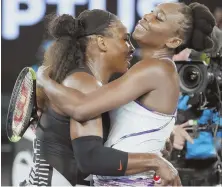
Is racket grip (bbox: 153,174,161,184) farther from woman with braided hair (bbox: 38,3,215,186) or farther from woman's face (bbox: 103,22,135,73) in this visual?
woman's face (bbox: 103,22,135,73)

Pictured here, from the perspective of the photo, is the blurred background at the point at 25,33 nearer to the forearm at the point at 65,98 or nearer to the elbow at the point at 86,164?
the forearm at the point at 65,98

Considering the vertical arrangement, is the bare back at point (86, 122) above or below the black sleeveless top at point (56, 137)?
above

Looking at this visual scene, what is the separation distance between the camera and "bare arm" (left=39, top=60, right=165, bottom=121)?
1.13 m

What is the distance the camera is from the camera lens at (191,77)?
80.1 inches

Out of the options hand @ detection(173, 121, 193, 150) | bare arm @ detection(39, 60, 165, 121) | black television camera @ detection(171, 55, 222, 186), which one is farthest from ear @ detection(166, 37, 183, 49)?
hand @ detection(173, 121, 193, 150)

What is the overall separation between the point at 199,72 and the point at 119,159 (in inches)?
39.2

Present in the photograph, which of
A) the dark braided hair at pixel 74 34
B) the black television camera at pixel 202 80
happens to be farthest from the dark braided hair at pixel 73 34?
the black television camera at pixel 202 80

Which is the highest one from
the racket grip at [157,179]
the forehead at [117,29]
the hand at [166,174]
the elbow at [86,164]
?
the forehead at [117,29]

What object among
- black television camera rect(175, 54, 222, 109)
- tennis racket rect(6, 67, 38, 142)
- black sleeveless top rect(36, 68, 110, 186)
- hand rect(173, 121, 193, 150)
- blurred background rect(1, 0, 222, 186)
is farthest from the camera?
blurred background rect(1, 0, 222, 186)

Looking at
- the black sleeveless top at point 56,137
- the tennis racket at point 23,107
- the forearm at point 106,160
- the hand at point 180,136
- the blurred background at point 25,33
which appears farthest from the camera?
the blurred background at point 25,33

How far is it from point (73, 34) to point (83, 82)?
0.18m

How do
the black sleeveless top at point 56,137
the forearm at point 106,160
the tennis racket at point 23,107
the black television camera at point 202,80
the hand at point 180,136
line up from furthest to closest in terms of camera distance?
the hand at point 180,136 < the black television camera at point 202,80 < the tennis racket at point 23,107 < the black sleeveless top at point 56,137 < the forearm at point 106,160

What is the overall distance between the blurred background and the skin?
0.97 m

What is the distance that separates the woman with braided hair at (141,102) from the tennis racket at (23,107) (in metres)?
0.13
